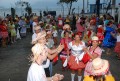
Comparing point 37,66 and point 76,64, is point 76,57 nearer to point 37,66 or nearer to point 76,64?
point 76,64

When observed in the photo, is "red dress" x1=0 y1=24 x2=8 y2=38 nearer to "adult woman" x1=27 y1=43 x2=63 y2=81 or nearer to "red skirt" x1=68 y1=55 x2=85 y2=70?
"red skirt" x1=68 y1=55 x2=85 y2=70

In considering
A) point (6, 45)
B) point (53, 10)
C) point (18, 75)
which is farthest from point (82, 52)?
point (53, 10)

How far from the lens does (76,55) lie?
920cm

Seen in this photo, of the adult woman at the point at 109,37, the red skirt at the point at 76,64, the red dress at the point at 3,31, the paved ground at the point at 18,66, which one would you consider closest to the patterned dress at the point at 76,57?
the red skirt at the point at 76,64

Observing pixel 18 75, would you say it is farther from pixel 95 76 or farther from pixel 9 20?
pixel 9 20

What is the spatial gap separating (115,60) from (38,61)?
9491 millimetres

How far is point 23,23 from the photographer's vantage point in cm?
2423

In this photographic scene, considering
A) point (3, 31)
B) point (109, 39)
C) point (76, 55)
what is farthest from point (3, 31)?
point (76, 55)

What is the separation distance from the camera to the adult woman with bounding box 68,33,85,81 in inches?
357

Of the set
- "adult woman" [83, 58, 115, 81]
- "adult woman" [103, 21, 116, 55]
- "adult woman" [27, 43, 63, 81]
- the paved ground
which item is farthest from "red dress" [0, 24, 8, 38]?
"adult woman" [83, 58, 115, 81]

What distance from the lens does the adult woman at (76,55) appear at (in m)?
9.08

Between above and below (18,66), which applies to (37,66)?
above

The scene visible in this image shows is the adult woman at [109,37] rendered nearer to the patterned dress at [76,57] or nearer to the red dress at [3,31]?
the patterned dress at [76,57]

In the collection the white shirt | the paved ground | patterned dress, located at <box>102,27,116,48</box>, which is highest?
the white shirt
